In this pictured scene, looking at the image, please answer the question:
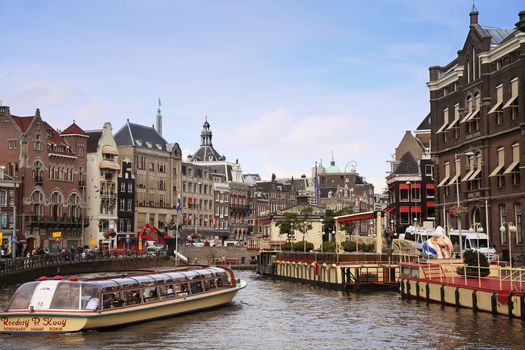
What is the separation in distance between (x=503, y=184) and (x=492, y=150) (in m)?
4.22

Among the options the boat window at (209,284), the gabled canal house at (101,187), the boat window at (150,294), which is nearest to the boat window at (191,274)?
the boat window at (209,284)

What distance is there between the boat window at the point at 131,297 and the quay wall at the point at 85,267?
34.0m

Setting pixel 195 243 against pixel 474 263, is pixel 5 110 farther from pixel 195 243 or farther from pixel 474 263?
pixel 474 263

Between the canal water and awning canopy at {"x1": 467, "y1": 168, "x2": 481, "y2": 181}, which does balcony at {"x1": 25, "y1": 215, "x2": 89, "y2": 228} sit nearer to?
awning canopy at {"x1": 467, "y1": 168, "x2": 481, "y2": 181}

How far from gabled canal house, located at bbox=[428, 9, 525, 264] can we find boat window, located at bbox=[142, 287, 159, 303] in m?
32.3

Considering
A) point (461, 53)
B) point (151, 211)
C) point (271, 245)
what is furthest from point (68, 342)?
point (151, 211)

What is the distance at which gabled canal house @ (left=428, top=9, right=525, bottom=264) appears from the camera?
6962 centimetres

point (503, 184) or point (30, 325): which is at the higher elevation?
point (503, 184)

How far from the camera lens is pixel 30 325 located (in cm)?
3659

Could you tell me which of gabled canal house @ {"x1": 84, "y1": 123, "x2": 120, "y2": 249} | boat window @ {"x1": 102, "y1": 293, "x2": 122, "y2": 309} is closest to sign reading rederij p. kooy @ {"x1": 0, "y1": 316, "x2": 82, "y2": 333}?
boat window @ {"x1": 102, "y1": 293, "x2": 122, "y2": 309}

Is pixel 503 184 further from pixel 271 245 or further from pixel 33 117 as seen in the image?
pixel 33 117

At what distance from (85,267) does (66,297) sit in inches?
2507

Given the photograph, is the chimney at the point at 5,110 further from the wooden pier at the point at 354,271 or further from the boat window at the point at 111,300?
the boat window at the point at 111,300

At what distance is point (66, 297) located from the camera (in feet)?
124
